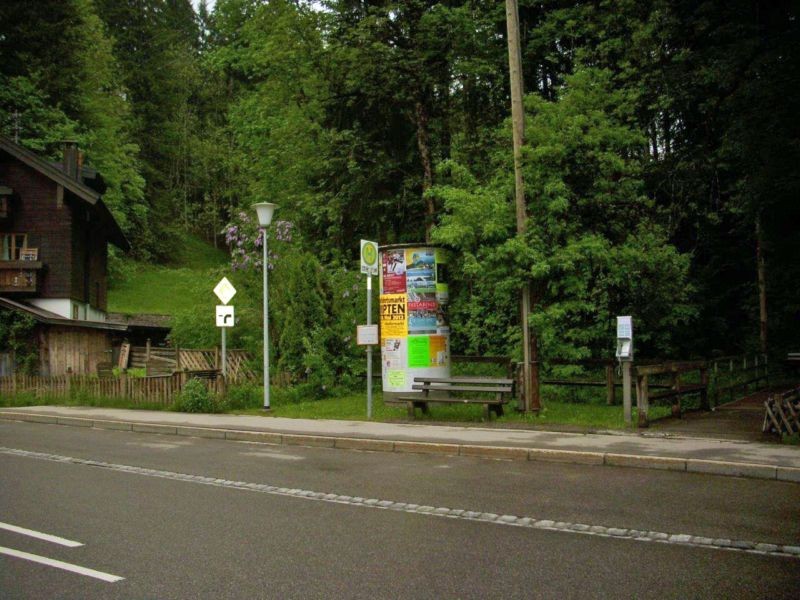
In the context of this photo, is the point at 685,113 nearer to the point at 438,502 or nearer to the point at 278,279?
the point at 278,279

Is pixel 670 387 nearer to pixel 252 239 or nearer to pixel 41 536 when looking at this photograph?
pixel 41 536

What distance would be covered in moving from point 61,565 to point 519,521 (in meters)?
3.88

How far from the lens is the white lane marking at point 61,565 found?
5.61 m

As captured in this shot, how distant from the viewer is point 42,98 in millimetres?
50531

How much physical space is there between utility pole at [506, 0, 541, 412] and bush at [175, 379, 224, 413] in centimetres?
760

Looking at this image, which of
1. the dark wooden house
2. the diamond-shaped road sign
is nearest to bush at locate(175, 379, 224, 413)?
the diamond-shaped road sign

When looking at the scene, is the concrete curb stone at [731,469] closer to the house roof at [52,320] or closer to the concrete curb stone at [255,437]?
the concrete curb stone at [255,437]

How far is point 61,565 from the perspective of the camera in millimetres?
5898

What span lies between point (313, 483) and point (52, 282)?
1187 inches

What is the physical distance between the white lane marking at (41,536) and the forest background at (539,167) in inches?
402

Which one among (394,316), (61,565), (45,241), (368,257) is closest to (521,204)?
(368,257)

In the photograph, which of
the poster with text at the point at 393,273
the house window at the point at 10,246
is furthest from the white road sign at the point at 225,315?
the house window at the point at 10,246

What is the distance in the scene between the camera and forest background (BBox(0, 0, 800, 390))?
649 inches

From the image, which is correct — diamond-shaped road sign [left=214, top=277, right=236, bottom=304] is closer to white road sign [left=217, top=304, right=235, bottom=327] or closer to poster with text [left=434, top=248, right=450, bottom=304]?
white road sign [left=217, top=304, right=235, bottom=327]
